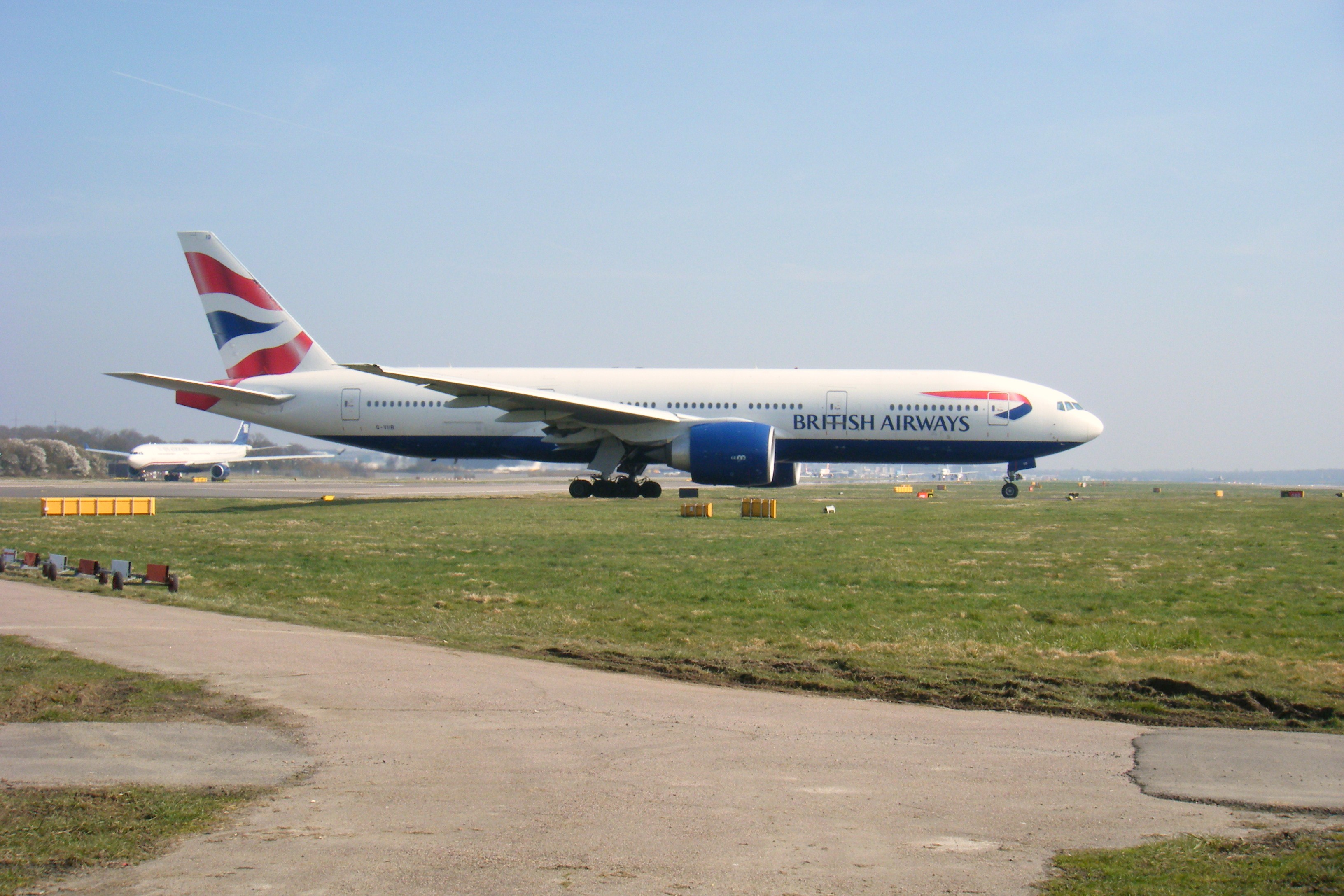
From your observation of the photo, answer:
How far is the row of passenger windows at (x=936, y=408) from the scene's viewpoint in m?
33.6

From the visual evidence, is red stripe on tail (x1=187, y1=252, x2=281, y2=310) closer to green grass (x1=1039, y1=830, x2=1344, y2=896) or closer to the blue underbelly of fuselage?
the blue underbelly of fuselage

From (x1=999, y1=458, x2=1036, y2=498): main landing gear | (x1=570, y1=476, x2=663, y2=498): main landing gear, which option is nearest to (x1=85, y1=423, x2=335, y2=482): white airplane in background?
(x1=570, y1=476, x2=663, y2=498): main landing gear

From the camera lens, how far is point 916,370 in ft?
114

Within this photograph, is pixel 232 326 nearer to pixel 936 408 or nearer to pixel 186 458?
pixel 936 408

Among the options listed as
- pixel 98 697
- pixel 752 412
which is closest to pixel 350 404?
pixel 752 412

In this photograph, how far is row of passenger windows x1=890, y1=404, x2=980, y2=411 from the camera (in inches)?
1321

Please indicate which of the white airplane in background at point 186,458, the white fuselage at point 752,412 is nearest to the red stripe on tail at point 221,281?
the white fuselage at point 752,412

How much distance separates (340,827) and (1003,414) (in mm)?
31640

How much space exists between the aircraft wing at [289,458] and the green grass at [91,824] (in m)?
85.8

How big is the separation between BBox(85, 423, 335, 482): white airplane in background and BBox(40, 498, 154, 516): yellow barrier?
43.9 m

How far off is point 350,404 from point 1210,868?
32454 mm

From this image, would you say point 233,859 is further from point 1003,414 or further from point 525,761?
point 1003,414

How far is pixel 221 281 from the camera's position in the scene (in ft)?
113

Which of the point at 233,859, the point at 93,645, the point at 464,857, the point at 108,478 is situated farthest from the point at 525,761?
the point at 108,478
